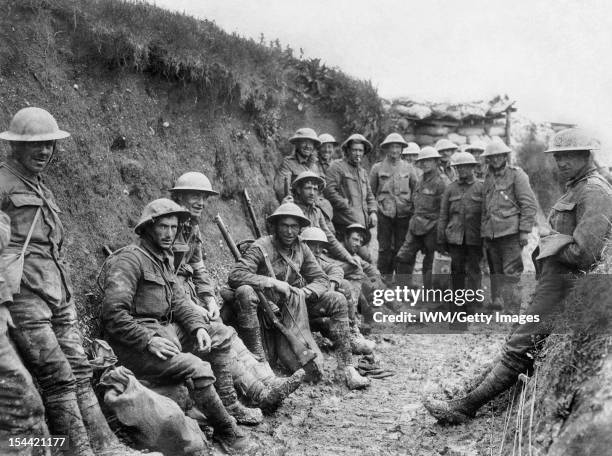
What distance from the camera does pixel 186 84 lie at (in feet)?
31.6

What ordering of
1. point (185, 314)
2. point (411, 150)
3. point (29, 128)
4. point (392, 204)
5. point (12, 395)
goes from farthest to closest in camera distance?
point (411, 150) → point (392, 204) → point (185, 314) → point (29, 128) → point (12, 395)

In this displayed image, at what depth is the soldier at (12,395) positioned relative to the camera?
13.7 feet

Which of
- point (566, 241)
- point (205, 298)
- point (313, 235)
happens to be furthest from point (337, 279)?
point (566, 241)

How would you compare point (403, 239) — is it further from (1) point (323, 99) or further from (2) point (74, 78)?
(2) point (74, 78)

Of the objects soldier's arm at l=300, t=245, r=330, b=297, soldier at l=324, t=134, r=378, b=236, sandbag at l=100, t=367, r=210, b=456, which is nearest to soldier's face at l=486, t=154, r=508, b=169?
soldier at l=324, t=134, r=378, b=236

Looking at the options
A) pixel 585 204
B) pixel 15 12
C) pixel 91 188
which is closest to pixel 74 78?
pixel 15 12

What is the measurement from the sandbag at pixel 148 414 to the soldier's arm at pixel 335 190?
21.5ft

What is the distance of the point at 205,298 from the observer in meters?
6.98

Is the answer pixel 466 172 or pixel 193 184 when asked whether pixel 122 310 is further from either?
pixel 466 172

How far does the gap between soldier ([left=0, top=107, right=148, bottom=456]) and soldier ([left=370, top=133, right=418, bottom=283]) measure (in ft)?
25.4

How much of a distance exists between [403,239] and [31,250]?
841 centimetres

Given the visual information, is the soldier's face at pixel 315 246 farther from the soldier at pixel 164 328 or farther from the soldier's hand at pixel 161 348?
the soldier's hand at pixel 161 348

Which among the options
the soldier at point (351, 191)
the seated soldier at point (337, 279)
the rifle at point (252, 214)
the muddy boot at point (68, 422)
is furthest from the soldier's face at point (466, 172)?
the muddy boot at point (68, 422)

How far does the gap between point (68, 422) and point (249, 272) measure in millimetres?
3271
